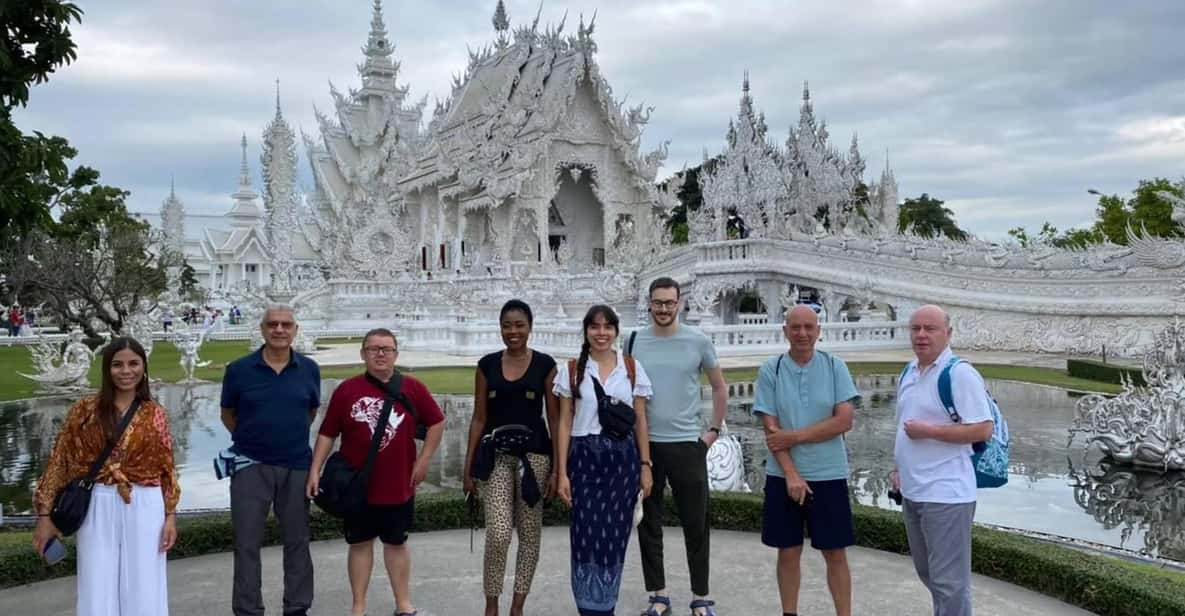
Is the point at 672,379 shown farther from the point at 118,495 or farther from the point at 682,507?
the point at 118,495

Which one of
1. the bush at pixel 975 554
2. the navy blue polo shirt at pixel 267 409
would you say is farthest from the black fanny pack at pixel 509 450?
the bush at pixel 975 554

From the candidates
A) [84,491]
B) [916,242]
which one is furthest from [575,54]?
[84,491]

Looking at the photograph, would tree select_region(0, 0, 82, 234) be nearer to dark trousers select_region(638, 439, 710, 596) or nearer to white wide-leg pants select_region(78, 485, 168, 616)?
white wide-leg pants select_region(78, 485, 168, 616)

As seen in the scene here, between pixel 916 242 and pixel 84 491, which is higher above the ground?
pixel 916 242

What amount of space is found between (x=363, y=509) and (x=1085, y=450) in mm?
7994

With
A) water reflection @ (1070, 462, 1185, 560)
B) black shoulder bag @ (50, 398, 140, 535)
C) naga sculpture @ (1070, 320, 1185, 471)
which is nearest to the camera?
black shoulder bag @ (50, 398, 140, 535)

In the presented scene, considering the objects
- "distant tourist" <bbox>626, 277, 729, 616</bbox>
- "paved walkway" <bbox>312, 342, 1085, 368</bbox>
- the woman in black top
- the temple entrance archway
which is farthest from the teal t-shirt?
the temple entrance archway

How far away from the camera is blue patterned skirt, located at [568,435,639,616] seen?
4.03m

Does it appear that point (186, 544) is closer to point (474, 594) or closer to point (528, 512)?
point (474, 594)

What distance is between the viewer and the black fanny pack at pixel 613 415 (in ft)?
13.2

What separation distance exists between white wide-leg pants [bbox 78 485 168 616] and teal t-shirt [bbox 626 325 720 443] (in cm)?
217

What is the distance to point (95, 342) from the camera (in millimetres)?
21188

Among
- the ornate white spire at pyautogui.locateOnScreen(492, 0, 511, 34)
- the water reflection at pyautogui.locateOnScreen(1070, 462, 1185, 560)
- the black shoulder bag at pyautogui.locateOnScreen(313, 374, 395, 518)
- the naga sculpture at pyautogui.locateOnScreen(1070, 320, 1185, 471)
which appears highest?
the ornate white spire at pyautogui.locateOnScreen(492, 0, 511, 34)

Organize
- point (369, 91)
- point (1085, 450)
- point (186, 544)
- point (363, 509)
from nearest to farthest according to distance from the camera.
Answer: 1. point (363, 509)
2. point (186, 544)
3. point (1085, 450)
4. point (369, 91)
